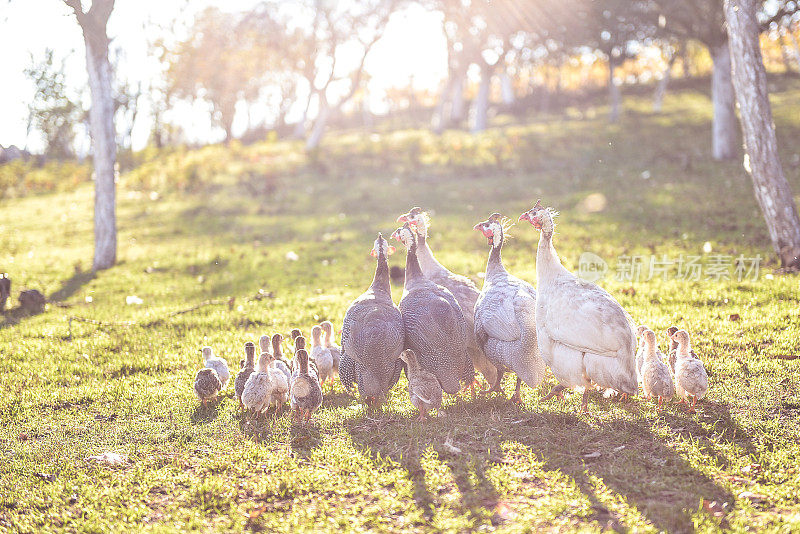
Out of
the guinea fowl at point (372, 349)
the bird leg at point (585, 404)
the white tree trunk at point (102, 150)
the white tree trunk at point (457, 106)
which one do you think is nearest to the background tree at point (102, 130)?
the white tree trunk at point (102, 150)

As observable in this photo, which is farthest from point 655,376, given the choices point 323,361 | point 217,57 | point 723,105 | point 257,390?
point 217,57

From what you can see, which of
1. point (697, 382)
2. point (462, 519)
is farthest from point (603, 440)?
point (462, 519)

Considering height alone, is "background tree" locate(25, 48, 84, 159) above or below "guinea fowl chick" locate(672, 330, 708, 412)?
above

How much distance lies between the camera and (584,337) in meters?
6.79

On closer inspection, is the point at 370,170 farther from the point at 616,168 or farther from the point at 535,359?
the point at 535,359

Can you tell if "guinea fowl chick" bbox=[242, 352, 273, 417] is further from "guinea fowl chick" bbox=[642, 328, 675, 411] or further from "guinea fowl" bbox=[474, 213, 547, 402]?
"guinea fowl chick" bbox=[642, 328, 675, 411]

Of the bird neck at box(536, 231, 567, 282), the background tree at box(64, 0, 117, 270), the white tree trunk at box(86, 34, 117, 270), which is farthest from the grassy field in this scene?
the bird neck at box(536, 231, 567, 282)

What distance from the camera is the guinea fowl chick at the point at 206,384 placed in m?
7.70

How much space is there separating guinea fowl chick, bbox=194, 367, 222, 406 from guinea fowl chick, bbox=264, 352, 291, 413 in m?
0.72

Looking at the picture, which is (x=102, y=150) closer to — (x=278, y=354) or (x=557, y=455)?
(x=278, y=354)

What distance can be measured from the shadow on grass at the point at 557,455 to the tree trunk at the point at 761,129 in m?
7.63

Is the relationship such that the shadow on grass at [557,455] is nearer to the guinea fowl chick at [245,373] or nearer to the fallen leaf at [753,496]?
the fallen leaf at [753,496]

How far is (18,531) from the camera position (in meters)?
5.25

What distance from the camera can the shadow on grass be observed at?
17.6 ft
